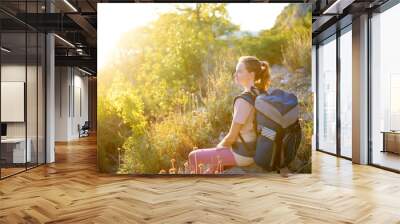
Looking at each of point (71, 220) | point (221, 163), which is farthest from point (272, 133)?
point (71, 220)

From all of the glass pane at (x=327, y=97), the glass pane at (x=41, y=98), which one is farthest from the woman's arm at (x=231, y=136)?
the glass pane at (x=327, y=97)

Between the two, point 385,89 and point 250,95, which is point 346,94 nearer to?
point 385,89

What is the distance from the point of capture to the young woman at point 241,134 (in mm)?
6676

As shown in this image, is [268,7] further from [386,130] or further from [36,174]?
[36,174]

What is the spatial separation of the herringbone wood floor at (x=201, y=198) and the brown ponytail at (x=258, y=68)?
5.32 ft

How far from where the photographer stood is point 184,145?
265 inches

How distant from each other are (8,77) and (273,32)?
4.50m

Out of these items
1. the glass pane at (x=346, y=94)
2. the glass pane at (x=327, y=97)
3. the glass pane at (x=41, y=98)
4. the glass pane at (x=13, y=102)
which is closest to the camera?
the glass pane at (x=13, y=102)

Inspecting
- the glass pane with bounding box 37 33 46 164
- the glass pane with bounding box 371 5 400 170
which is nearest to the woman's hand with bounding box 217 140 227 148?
the glass pane with bounding box 371 5 400 170

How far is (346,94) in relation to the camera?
9414mm

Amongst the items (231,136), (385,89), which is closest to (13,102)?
(231,136)

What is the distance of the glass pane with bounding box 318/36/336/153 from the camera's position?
1032cm

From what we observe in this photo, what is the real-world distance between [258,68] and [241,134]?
1172 millimetres

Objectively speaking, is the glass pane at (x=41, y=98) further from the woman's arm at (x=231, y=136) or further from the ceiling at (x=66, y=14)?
the woman's arm at (x=231, y=136)
